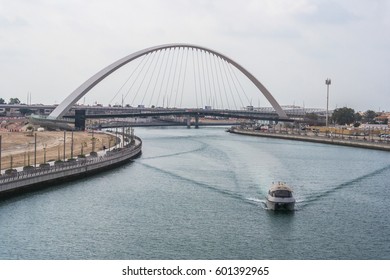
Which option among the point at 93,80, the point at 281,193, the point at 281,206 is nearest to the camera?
the point at 281,206

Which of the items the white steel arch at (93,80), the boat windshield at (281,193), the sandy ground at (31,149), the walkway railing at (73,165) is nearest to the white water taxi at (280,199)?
the boat windshield at (281,193)

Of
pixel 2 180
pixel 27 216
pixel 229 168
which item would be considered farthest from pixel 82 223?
pixel 229 168

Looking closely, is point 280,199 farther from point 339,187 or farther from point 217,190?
point 339,187

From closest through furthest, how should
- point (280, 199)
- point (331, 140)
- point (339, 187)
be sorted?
1. point (280, 199)
2. point (339, 187)
3. point (331, 140)

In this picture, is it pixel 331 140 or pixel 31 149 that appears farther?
pixel 331 140

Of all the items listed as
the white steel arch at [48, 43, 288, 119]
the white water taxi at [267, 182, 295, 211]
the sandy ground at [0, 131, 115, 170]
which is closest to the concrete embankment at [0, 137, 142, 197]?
the sandy ground at [0, 131, 115, 170]

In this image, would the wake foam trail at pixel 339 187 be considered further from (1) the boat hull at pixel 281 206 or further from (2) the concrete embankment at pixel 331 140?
(2) the concrete embankment at pixel 331 140

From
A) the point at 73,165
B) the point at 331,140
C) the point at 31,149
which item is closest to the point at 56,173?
the point at 73,165

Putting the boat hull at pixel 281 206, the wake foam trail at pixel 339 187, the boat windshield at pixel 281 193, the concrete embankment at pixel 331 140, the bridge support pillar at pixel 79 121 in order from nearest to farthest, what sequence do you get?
the boat hull at pixel 281 206 → the boat windshield at pixel 281 193 → the wake foam trail at pixel 339 187 → the concrete embankment at pixel 331 140 → the bridge support pillar at pixel 79 121
